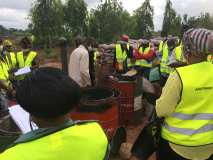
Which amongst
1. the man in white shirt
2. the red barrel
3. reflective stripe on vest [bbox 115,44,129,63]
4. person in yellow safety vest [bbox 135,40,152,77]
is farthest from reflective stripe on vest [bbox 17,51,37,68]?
reflective stripe on vest [bbox 115,44,129,63]

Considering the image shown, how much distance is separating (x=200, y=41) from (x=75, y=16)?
2619 cm

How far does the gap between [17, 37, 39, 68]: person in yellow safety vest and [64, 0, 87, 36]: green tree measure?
20.9 m

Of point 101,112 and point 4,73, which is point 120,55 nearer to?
point 4,73

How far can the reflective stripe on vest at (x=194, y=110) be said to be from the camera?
9.70 feet

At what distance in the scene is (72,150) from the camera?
5.64 feet

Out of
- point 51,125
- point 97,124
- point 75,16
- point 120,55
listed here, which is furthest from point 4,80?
point 75,16

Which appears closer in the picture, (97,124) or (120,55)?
(97,124)

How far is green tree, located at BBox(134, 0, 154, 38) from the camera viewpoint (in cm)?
3025

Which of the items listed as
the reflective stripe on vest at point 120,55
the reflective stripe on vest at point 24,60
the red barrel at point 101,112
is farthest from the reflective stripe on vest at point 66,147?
the reflective stripe on vest at point 120,55

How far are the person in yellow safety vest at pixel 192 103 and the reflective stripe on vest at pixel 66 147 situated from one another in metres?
1.22

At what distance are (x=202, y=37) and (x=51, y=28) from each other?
23583mm

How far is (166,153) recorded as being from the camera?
10.5 ft

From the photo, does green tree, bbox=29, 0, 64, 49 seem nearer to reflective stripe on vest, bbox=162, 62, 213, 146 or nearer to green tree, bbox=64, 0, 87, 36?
green tree, bbox=64, 0, 87, 36

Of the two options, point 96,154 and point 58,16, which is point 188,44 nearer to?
point 96,154
